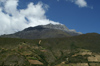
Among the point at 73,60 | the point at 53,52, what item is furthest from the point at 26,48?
the point at 73,60

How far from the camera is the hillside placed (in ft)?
441

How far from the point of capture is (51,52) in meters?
167

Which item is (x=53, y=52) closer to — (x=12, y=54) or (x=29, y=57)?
(x=29, y=57)

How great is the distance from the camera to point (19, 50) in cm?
15450

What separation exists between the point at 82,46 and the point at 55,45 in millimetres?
34197

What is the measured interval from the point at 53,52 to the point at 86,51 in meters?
37.5

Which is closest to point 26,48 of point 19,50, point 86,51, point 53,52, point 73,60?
point 19,50

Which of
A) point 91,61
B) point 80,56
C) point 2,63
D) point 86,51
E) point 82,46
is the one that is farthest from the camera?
point 82,46

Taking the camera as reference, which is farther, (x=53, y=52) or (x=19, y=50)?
(x=53, y=52)

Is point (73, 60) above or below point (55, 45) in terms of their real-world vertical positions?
below

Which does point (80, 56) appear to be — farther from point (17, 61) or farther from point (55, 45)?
point (17, 61)

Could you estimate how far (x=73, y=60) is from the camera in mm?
139750

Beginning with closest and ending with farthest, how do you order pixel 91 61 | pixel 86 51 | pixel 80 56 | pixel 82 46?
pixel 91 61 → pixel 80 56 → pixel 86 51 → pixel 82 46

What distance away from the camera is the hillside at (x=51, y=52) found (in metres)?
134
